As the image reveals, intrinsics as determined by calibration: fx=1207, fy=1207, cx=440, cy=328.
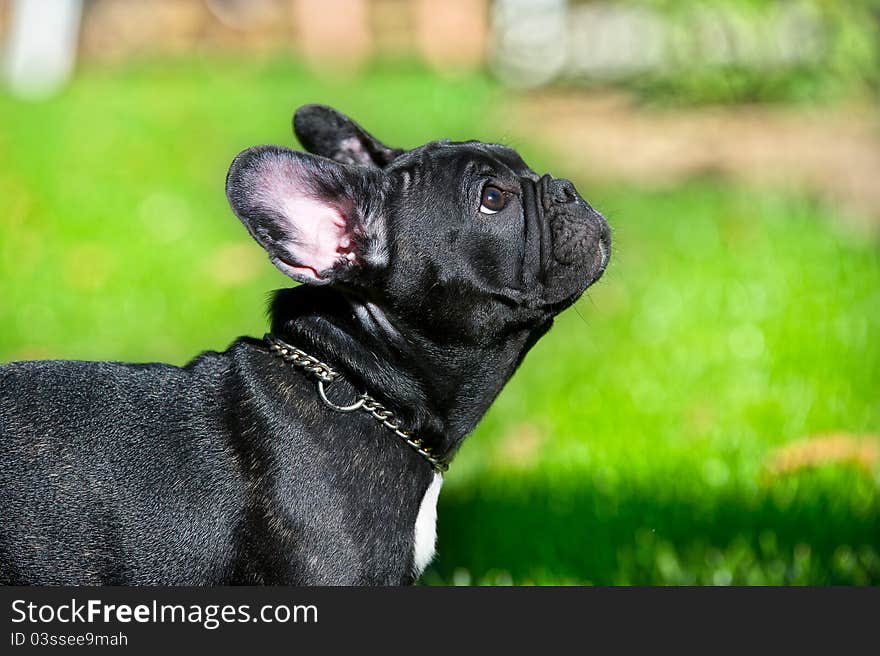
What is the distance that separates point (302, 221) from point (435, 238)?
0.37 meters

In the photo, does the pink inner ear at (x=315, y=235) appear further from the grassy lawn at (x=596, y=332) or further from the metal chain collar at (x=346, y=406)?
the grassy lawn at (x=596, y=332)

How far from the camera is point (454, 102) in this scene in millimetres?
11336

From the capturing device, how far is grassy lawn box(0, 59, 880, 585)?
4.55 meters

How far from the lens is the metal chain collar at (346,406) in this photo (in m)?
3.21

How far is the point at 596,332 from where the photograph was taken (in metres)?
6.93

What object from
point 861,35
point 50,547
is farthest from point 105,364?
point 861,35

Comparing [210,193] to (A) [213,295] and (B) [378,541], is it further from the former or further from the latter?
(B) [378,541]

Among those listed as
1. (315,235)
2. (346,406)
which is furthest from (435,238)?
(346,406)

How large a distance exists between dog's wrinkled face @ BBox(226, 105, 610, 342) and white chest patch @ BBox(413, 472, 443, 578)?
0.44 meters

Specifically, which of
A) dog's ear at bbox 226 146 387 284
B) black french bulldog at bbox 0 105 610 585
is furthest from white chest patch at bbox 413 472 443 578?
dog's ear at bbox 226 146 387 284

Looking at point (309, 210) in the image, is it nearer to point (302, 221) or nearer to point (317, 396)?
point (302, 221)

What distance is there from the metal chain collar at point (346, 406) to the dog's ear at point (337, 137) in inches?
30.1

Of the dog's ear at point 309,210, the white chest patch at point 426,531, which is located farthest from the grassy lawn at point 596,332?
the dog's ear at point 309,210

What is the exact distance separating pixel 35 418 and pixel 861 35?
8219 mm
